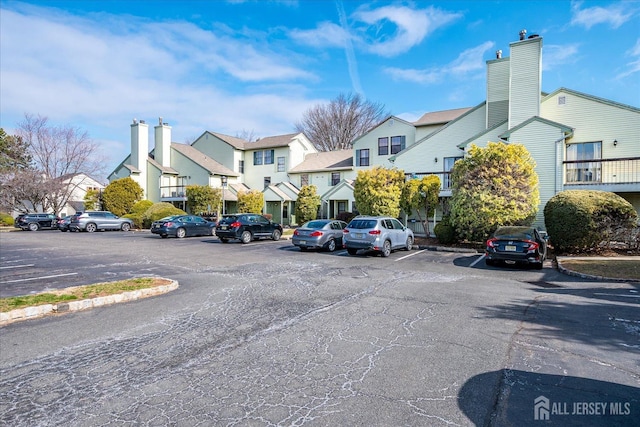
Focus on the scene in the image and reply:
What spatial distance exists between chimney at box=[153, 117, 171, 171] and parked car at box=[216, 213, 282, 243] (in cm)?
2437

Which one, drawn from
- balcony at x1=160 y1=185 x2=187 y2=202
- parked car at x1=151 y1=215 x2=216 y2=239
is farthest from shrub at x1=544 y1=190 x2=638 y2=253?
balcony at x1=160 y1=185 x2=187 y2=202

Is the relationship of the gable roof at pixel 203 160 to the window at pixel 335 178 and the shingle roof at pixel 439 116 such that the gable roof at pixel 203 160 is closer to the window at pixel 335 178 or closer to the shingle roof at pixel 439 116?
the window at pixel 335 178

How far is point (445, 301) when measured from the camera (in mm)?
7762

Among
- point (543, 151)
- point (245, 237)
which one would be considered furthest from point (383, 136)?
point (245, 237)

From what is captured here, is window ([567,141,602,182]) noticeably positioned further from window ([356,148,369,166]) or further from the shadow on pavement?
the shadow on pavement

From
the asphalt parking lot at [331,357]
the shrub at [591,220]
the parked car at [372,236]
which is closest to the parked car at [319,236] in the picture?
the parked car at [372,236]

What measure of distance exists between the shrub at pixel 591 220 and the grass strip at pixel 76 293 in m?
14.9

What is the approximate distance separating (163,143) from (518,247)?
3888 cm

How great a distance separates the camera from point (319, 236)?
664 inches

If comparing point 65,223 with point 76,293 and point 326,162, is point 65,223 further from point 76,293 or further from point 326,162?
point 76,293

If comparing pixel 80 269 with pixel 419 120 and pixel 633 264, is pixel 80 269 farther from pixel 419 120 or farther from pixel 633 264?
pixel 419 120

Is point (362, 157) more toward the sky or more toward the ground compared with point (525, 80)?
more toward the ground

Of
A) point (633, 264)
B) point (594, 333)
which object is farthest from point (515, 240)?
point (594, 333)

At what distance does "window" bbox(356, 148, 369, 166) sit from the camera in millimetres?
32219
